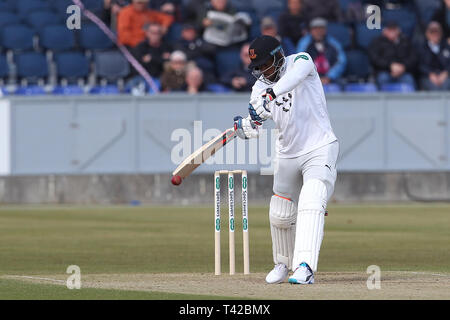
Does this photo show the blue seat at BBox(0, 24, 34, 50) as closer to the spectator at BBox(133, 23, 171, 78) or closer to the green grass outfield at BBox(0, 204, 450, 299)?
the spectator at BBox(133, 23, 171, 78)

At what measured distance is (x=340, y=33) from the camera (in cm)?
2903

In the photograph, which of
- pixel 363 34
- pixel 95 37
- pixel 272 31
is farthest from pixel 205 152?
pixel 363 34

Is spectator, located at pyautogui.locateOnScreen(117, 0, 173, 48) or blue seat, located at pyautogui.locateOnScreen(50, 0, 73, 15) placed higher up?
blue seat, located at pyautogui.locateOnScreen(50, 0, 73, 15)

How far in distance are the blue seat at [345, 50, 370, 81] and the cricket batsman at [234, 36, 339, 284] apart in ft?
54.4

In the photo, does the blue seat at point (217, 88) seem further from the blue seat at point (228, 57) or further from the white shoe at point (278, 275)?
the white shoe at point (278, 275)

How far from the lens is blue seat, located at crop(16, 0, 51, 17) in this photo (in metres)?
29.3

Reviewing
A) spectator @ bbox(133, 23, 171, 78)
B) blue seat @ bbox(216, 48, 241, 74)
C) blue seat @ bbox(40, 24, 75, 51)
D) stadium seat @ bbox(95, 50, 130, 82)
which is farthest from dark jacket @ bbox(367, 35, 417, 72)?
blue seat @ bbox(40, 24, 75, 51)

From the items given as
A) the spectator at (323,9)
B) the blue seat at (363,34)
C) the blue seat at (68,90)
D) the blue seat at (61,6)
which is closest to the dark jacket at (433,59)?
the blue seat at (363,34)

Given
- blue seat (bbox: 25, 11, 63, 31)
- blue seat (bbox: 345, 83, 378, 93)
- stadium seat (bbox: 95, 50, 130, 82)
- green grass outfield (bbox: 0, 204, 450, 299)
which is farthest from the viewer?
blue seat (bbox: 25, 11, 63, 31)

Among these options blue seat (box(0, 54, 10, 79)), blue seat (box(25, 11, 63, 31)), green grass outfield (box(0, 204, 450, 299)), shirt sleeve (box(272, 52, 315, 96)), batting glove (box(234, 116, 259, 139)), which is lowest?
green grass outfield (box(0, 204, 450, 299))

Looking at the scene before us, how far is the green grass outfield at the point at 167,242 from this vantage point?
14.6 meters

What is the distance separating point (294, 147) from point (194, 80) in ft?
52.7

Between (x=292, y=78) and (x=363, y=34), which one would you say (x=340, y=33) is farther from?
(x=292, y=78)

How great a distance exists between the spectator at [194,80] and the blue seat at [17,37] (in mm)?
3910
